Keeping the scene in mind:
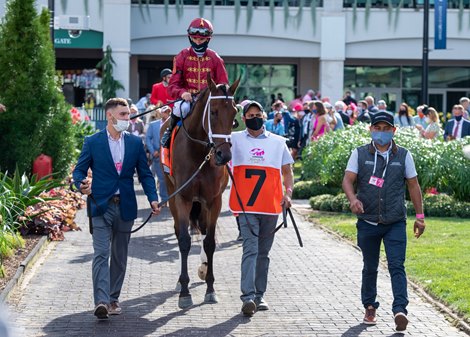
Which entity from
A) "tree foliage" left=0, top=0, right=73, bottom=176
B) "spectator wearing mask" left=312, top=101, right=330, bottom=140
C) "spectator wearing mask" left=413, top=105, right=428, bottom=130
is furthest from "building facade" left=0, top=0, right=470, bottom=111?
"tree foliage" left=0, top=0, right=73, bottom=176

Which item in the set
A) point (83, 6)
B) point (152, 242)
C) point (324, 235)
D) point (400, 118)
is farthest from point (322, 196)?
point (83, 6)

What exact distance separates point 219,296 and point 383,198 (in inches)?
91.6

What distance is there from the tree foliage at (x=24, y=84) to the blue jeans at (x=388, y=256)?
885cm

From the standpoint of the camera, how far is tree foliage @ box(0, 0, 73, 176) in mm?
16656

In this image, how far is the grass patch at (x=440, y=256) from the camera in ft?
33.3

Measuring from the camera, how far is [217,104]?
381 inches

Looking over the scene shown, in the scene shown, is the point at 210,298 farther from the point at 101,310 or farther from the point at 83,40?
the point at 83,40

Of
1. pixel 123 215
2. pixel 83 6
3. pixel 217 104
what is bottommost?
pixel 123 215

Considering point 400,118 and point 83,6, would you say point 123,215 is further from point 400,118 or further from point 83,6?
point 83,6

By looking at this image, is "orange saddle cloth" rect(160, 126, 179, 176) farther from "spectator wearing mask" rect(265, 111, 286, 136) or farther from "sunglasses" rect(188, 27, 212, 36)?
"spectator wearing mask" rect(265, 111, 286, 136)

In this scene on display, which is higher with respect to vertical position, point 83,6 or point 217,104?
point 83,6

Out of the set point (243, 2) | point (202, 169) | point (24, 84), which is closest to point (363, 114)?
point (24, 84)

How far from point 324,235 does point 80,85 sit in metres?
26.6

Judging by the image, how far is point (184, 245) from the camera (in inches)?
395
